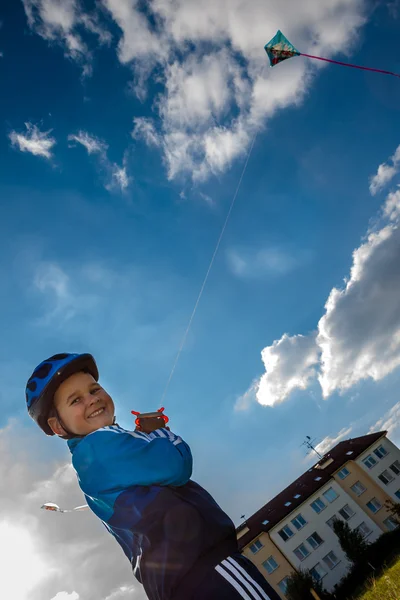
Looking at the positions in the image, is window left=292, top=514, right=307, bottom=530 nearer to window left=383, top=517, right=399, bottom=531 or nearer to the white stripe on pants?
window left=383, top=517, right=399, bottom=531

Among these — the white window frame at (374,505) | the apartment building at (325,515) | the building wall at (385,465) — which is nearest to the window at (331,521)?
the apartment building at (325,515)

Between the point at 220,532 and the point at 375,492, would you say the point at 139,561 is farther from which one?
the point at 375,492

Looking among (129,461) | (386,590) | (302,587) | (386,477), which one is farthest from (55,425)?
(386,477)

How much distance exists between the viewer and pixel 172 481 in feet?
6.98

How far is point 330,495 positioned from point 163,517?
4104 centimetres

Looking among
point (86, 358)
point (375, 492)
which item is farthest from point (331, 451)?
point (86, 358)

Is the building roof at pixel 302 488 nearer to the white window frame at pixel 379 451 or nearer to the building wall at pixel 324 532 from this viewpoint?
the building wall at pixel 324 532

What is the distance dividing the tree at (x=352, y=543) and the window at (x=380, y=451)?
9.09 m

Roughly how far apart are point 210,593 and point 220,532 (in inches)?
11.9

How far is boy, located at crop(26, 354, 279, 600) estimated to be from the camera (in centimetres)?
188

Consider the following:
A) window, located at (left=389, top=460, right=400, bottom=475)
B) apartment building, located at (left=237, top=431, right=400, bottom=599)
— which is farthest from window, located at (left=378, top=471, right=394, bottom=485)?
window, located at (left=389, top=460, right=400, bottom=475)

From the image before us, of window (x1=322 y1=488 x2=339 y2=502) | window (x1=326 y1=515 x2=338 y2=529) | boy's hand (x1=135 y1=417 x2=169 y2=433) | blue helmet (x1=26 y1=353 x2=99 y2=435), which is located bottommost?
window (x1=326 y1=515 x2=338 y2=529)

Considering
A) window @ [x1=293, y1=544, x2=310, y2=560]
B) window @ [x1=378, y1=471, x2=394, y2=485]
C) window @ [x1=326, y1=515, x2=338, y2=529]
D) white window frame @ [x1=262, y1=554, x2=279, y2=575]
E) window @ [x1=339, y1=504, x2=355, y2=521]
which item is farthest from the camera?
window @ [x1=378, y1=471, x2=394, y2=485]

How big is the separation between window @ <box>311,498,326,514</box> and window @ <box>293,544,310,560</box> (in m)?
3.62
